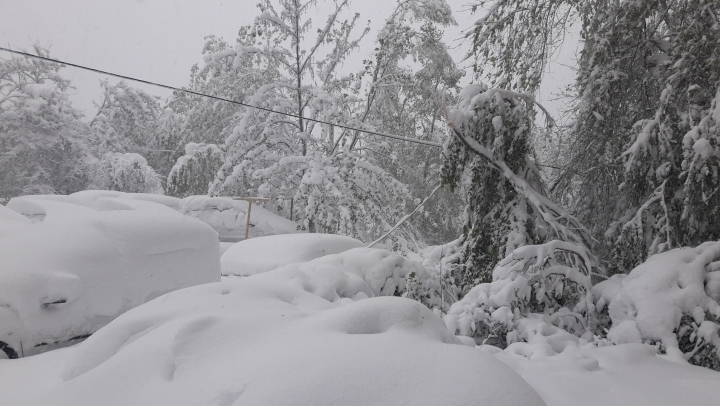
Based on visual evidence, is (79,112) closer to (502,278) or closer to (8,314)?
(8,314)

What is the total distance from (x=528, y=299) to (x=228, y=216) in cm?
1007

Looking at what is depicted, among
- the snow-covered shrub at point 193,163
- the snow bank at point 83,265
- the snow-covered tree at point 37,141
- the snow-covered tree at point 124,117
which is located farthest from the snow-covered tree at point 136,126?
the snow bank at point 83,265

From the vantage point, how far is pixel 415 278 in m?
5.53

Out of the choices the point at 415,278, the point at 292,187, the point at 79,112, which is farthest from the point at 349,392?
the point at 79,112

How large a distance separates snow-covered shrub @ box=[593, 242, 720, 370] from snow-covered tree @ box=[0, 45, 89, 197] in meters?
20.4

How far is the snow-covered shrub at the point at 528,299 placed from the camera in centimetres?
423

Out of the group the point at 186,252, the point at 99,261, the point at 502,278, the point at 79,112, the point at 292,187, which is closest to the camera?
the point at 99,261

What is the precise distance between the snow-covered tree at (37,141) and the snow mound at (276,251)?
50.6 feet

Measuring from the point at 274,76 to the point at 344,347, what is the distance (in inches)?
805

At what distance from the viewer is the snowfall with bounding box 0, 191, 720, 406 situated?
5.50 ft

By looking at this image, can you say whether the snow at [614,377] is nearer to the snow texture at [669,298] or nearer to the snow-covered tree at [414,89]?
the snow texture at [669,298]

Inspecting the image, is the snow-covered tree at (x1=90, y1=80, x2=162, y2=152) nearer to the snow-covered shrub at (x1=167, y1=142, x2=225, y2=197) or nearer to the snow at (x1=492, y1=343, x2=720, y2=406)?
the snow-covered shrub at (x1=167, y1=142, x2=225, y2=197)

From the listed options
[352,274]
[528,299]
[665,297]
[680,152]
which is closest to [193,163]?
[352,274]

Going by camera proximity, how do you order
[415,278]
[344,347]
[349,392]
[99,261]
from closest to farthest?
1. [349,392]
2. [344,347]
3. [99,261]
4. [415,278]
